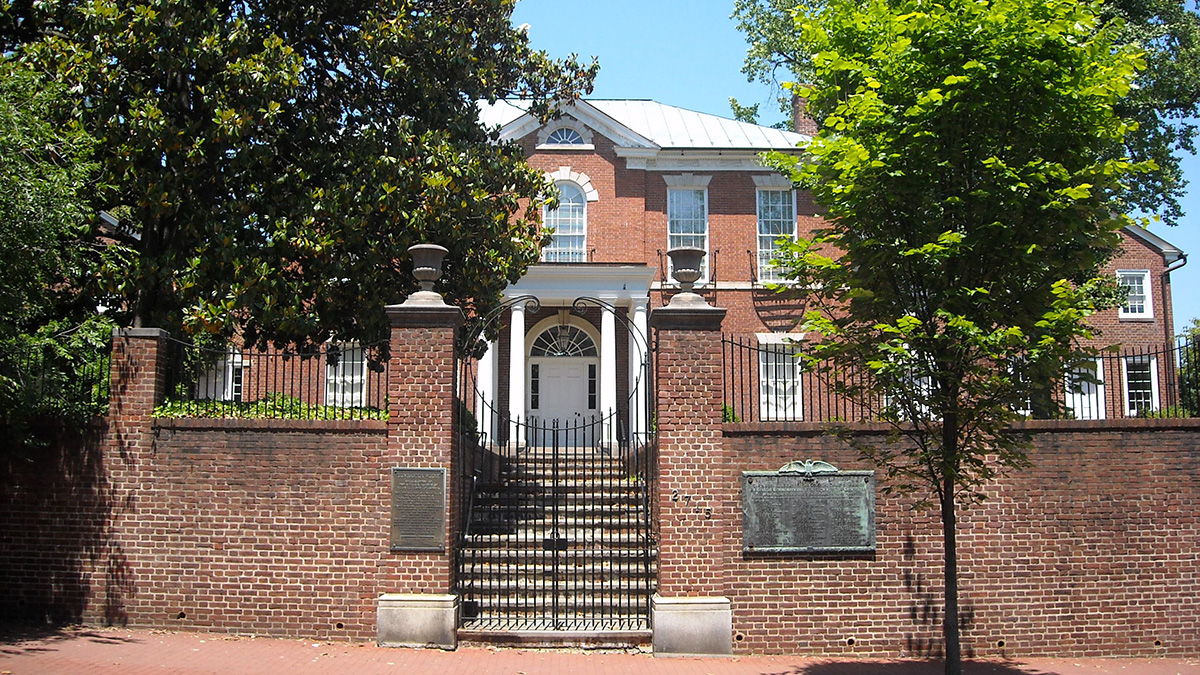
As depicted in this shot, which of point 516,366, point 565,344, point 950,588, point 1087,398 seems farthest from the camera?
point 565,344

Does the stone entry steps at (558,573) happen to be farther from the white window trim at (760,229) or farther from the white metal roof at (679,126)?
the white metal roof at (679,126)

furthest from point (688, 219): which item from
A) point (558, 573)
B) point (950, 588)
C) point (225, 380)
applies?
point (950, 588)

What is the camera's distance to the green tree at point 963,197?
323 inches

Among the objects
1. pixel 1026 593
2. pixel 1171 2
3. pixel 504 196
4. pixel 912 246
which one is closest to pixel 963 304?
pixel 912 246

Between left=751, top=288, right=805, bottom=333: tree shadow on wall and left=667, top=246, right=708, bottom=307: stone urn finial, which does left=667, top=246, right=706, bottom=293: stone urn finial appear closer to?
left=667, top=246, right=708, bottom=307: stone urn finial

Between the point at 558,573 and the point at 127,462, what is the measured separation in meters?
5.01

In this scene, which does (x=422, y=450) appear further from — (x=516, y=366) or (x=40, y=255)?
(x=516, y=366)

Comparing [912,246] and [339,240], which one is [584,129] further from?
[912,246]

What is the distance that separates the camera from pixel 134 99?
39.7 ft

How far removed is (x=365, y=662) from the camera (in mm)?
9789

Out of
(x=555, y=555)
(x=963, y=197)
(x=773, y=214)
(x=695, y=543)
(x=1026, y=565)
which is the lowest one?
(x=1026, y=565)

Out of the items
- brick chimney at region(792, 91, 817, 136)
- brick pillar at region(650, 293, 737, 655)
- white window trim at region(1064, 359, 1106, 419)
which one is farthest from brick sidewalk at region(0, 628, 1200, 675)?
brick chimney at region(792, 91, 817, 136)

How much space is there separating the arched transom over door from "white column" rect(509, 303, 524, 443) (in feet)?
6.16

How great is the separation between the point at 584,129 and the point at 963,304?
1640 centimetres
